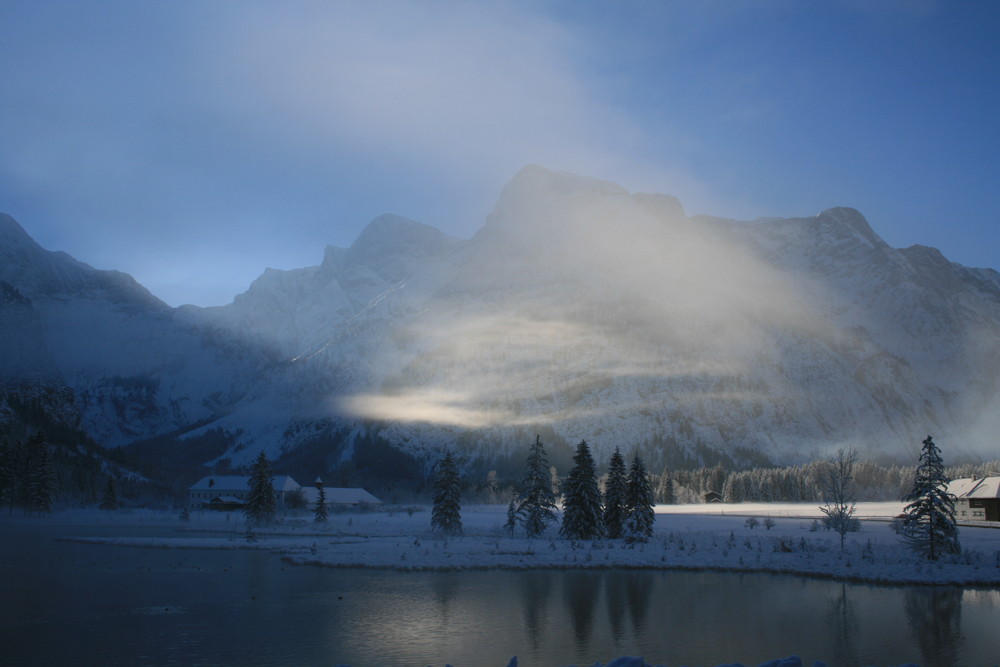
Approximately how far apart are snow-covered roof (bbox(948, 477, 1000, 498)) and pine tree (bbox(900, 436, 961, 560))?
4649cm

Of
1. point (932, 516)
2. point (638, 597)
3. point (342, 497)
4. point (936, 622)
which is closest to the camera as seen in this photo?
point (936, 622)

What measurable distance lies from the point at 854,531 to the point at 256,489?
6645 centimetres

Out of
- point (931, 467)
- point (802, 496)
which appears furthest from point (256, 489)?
point (802, 496)

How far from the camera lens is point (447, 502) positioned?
71.5m

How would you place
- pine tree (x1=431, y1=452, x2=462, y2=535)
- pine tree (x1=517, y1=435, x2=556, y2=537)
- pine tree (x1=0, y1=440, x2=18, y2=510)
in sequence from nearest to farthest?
pine tree (x1=517, y1=435, x2=556, y2=537), pine tree (x1=431, y1=452, x2=462, y2=535), pine tree (x1=0, y1=440, x2=18, y2=510)

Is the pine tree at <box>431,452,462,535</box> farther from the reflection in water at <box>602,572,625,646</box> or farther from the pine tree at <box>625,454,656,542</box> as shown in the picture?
the reflection in water at <box>602,572,625,646</box>

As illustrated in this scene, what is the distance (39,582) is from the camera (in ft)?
122

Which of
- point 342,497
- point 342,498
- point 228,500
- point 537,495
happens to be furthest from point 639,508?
point 228,500

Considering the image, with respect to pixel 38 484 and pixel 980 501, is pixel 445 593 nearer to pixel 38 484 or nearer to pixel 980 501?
pixel 980 501

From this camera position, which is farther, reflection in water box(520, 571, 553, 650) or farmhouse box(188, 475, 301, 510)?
farmhouse box(188, 475, 301, 510)

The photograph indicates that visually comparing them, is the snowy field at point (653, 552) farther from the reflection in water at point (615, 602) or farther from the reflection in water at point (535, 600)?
the reflection in water at point (615, 602)

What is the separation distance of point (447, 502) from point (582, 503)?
14309 mm

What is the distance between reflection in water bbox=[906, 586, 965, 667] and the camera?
23.9 m

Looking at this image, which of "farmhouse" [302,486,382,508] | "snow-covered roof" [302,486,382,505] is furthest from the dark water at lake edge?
"snow-covered roof" [302,486,382,505]
